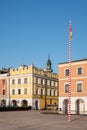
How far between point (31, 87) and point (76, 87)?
79.9ft

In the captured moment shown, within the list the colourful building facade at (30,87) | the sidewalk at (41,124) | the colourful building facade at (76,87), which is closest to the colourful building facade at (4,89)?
the colourful building facade at (30,87)

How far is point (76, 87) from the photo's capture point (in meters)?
59.5

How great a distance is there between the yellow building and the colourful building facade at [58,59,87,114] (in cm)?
2078

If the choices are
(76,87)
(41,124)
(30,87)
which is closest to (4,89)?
(30,87)

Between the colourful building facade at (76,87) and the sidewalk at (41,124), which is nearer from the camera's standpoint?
the sidewalk at (41,124)

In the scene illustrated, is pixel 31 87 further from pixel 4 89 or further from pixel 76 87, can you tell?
pixel 76 87

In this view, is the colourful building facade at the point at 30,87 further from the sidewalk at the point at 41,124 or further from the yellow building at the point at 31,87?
the sidewalk at the point at 41,124

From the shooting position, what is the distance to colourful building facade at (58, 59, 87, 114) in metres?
58.3

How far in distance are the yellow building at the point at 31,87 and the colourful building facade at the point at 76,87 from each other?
68.2 ft

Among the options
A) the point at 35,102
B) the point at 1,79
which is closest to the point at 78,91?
the point at 35,102

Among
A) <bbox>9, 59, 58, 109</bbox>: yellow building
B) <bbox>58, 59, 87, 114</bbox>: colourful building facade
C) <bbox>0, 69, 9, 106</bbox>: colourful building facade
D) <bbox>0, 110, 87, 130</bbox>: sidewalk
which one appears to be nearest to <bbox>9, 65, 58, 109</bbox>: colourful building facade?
<bbox>9, 59, 58, 109</bbox>: yellow building

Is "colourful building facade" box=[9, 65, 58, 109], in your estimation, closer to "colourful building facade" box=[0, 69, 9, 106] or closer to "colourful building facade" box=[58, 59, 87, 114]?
"colourful building facade" box=[0, 69, 9, 106]

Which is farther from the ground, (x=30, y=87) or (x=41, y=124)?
(x=30, y=87)

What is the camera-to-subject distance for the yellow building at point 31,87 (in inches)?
Result: 3227
